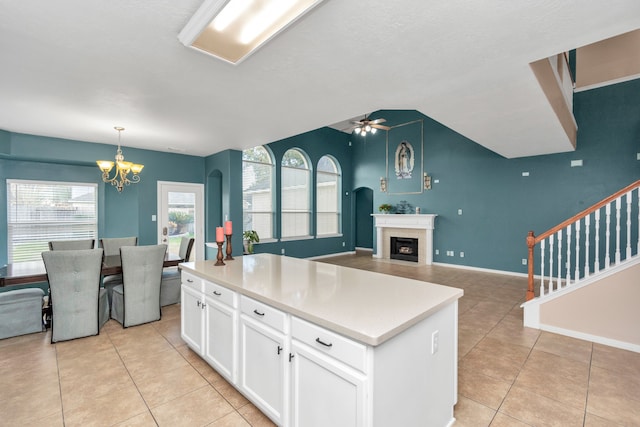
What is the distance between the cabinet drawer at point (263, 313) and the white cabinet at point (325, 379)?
11 centimetres

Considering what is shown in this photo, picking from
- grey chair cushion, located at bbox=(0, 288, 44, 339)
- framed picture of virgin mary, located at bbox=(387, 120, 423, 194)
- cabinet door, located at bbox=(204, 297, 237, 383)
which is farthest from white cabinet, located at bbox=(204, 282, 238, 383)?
framed picture of virgin mary, located at bbox=(387, 120, 423, 194)

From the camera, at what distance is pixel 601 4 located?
5.74 feet

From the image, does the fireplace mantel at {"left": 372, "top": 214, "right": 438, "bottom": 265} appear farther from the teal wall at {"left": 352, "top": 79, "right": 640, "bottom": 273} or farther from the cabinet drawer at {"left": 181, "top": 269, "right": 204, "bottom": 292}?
the cabinet drawer at {"left": 181, "top": 269, "right": 204, "bottom": 292}

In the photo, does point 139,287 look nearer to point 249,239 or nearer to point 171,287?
point 171,287

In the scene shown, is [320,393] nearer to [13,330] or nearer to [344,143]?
[13,330]

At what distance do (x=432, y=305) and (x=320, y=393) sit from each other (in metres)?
0.74

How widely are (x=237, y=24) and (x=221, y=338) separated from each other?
7.43ft

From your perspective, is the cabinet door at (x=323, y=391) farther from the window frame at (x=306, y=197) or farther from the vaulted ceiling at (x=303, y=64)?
the window frame at (x=306, y=197)

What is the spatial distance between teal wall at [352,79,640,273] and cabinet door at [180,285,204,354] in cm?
621

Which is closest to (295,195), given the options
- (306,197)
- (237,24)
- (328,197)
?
(306,197)

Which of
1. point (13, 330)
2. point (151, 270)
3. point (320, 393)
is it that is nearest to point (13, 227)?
point (13, 330)

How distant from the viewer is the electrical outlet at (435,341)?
5.25 feet

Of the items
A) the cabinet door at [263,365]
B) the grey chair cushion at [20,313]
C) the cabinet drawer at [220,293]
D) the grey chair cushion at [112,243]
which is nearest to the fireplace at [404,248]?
the grey chair cushion at [112,243]

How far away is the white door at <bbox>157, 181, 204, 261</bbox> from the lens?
19.5 ft
